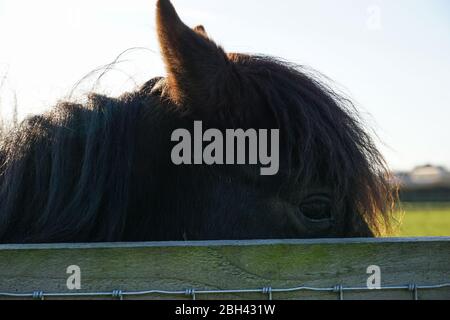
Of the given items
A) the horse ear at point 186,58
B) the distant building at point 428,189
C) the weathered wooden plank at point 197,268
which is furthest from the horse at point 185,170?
the distant building at point 428,189

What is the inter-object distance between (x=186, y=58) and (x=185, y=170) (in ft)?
1.63

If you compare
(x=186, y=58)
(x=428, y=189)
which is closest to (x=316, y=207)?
(x=186, y=58)

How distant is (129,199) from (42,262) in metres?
0.76

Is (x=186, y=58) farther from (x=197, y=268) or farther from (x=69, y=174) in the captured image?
(x=197, y=268)

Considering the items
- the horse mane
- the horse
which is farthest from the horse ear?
the horse mane

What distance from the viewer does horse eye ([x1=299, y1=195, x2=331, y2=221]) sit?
2564mm

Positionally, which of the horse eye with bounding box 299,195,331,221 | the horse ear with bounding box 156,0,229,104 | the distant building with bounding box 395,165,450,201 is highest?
the distant building with bounding box 395,165,450,201

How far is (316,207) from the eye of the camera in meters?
2.57

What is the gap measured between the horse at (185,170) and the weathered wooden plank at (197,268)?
0.61 meters

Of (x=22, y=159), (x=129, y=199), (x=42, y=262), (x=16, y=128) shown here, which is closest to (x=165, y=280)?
(x=42, y=262)

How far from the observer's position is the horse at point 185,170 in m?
2.44

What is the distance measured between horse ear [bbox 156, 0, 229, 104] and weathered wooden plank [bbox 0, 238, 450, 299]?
0.91 metres

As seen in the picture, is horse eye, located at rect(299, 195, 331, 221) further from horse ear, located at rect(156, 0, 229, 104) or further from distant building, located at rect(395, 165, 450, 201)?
distant building, located at rect(395, 165, 450, 201)

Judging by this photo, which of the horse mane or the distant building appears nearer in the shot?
the horse mane
